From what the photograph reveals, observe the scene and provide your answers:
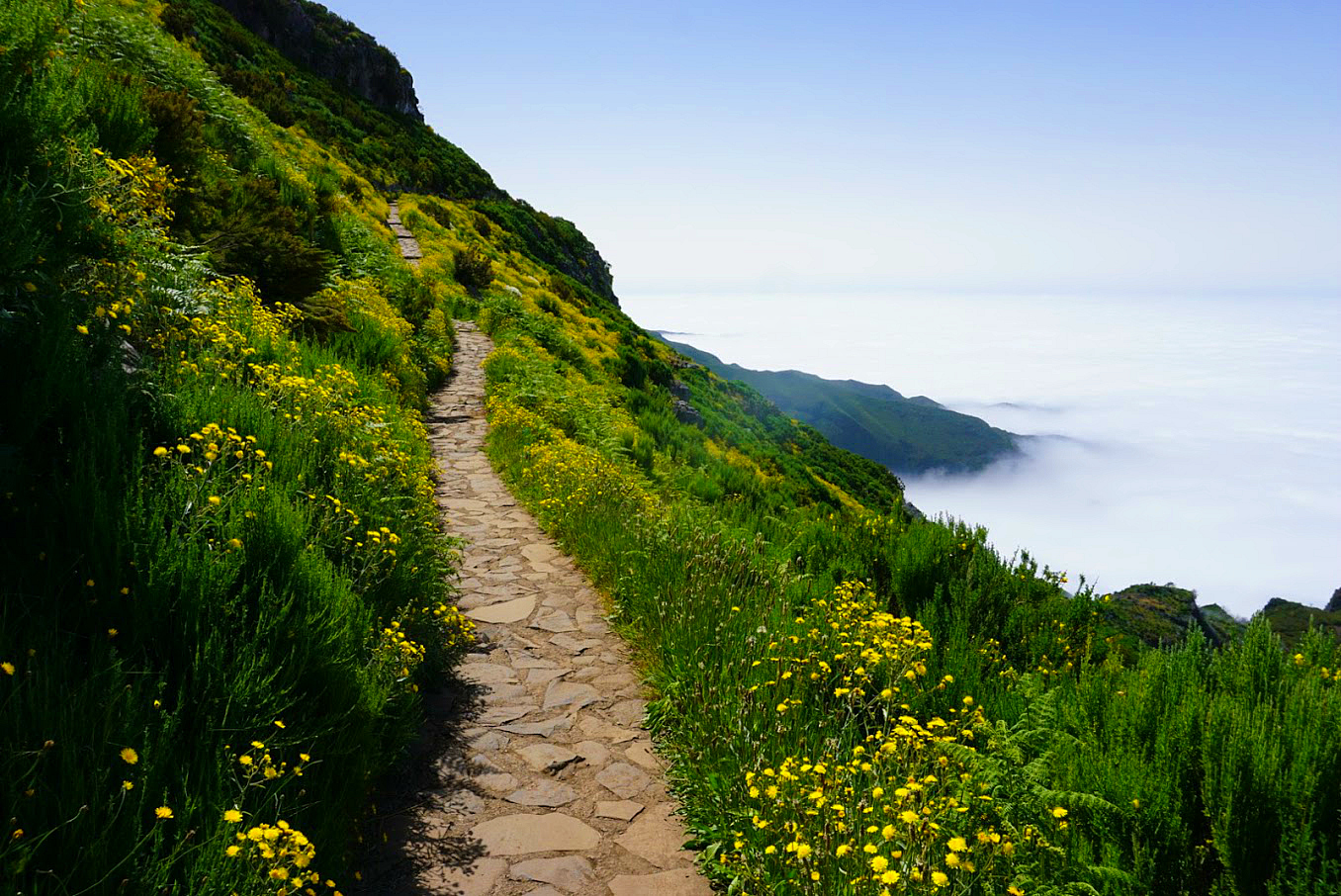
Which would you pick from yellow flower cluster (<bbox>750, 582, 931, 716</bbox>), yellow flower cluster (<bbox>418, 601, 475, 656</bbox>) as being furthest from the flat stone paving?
yellow flower cluster (<bbox>750, 582, 931, 716</bbox>)

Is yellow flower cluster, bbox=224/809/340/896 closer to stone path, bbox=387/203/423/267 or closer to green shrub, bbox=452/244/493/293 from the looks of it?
stone path, bbox=387/203/423/267

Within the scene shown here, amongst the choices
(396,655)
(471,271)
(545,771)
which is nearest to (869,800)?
(545,771)

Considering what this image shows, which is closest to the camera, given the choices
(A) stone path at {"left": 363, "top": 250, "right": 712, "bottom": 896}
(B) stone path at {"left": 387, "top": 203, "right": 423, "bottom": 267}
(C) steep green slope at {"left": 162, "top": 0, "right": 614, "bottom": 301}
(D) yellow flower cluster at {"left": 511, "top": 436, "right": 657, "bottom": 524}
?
(A) stone path at {"left": 363, "top": 250, "right": 712, "bottom": 896}

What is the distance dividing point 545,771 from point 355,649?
1273mm

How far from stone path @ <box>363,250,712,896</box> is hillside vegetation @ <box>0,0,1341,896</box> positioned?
229mm

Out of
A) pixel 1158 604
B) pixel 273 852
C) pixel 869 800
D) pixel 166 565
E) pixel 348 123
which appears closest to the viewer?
pixel 273 852

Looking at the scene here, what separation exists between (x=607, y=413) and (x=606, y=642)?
8.14 metres

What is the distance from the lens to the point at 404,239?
2286cm

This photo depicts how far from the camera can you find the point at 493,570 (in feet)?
21.8

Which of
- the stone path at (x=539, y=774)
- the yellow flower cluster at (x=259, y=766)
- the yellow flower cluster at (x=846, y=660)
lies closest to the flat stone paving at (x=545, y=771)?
the stone path at (x=539, y=774)

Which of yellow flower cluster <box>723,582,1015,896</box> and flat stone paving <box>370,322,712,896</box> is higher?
yellow flower cluster <box>723,582,1015,896</box>

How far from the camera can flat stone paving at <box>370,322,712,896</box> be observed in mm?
3091

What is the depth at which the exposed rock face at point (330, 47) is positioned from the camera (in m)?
39.6

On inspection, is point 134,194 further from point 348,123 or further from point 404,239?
point 348,123
